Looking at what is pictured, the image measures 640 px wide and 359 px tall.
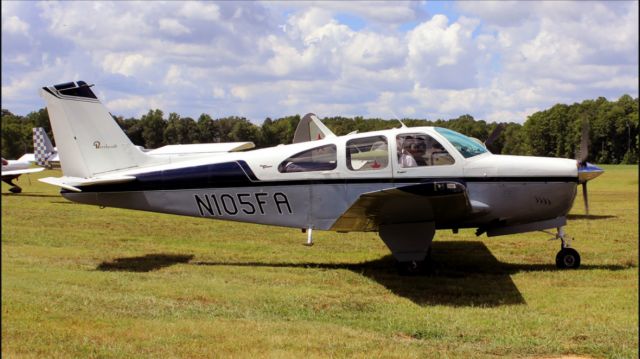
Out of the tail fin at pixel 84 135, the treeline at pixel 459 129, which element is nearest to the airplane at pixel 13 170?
the tail fin at pixel 84 135

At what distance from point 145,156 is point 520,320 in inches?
264

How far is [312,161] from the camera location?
964 cm

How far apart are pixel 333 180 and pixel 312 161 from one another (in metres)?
0.45

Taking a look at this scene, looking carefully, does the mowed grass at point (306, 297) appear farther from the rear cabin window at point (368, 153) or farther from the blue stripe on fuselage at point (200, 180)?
the rear cabin window at point (368, 153)

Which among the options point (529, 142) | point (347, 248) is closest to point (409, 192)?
point (347, 248)

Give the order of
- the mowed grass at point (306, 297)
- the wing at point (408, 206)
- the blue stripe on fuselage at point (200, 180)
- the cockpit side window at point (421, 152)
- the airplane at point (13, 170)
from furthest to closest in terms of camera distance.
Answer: the airplane at point (13, 170)
the blue stripe on fuselage at point (200, 180)
the cockpit side window at point (421, 152)
the wing at point (408, 206)
the mowed grass at point (306, 297)

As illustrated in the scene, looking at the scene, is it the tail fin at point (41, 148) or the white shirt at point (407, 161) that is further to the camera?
the tail fin at point (41, 148)

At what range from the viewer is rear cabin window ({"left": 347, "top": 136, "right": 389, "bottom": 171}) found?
937cm

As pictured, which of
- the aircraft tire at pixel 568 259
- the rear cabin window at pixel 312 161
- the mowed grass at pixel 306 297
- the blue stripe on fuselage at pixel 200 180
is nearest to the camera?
the mowed grass at pixel 306 297

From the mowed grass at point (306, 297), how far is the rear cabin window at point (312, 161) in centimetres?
166

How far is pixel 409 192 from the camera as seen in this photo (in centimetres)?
759

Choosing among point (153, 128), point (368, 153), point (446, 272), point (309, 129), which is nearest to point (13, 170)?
point (309, 129)

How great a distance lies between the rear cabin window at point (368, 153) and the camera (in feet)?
30.7

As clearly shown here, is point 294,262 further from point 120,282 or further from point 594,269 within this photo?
point 594,269
